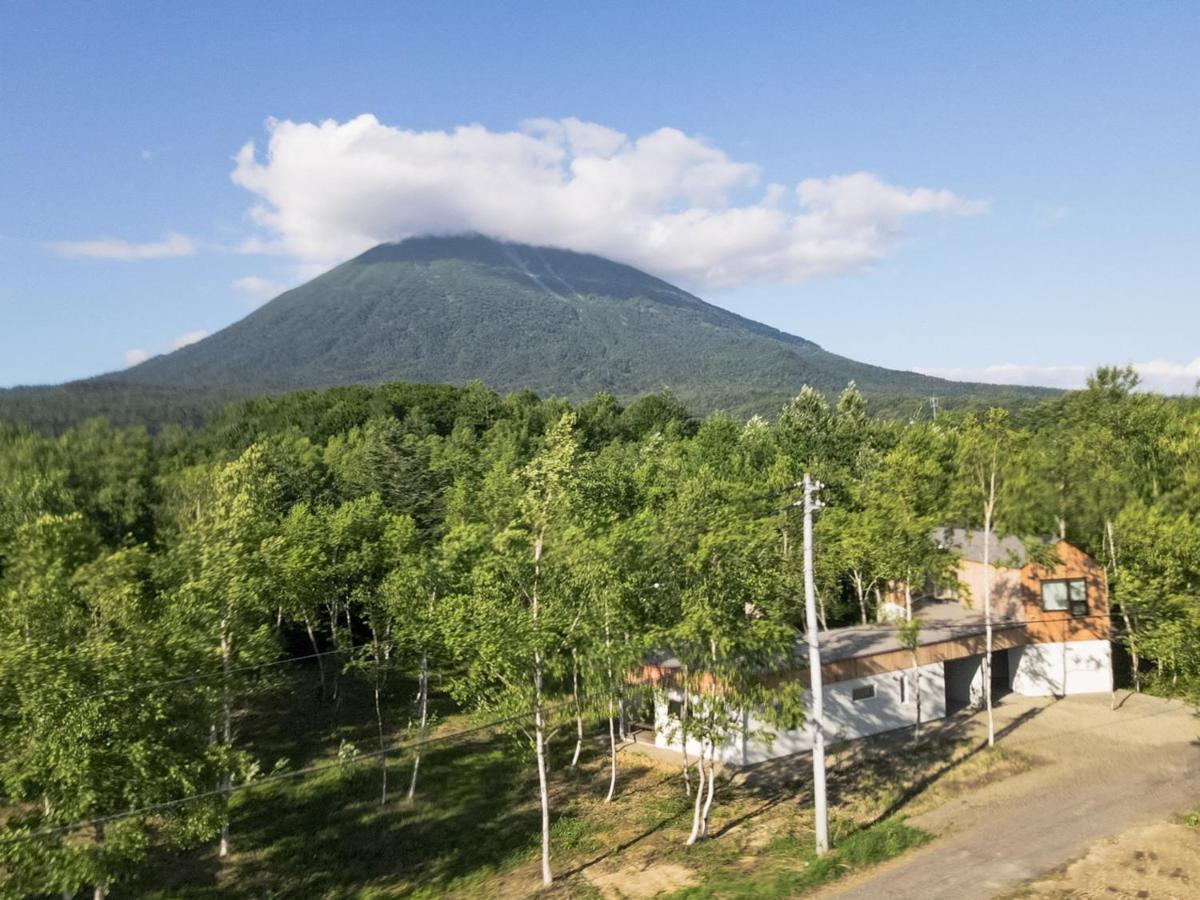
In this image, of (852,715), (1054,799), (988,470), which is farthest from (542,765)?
(988,470)

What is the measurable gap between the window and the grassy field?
7.85 meters

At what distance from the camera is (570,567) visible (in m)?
25.0

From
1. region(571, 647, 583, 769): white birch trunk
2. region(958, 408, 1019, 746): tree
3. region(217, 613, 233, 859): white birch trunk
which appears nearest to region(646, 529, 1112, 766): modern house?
region(958, 408, 1019, 746): tree

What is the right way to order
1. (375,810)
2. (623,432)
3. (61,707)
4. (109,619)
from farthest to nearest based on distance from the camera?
(623,432)
(375,810)
(109,619)
(61,707)

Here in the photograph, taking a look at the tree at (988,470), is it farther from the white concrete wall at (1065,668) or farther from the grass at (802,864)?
the grass at (802,864)

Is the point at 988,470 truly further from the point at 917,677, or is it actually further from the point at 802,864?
the point at 802,864

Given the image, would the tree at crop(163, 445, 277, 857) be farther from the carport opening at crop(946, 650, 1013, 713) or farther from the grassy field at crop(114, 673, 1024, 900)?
the carport opening at crop(946, 650, 1013, 713)

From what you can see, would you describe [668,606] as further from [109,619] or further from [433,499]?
[433,499]

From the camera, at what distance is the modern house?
32844 millimetres

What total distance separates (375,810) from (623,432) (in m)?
87.3

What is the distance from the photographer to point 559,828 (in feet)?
88.2

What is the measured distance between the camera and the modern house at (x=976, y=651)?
32.8 metres

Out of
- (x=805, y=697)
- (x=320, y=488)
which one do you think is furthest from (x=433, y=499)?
(x=805, y=697)

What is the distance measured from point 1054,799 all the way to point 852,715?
27.1ft
